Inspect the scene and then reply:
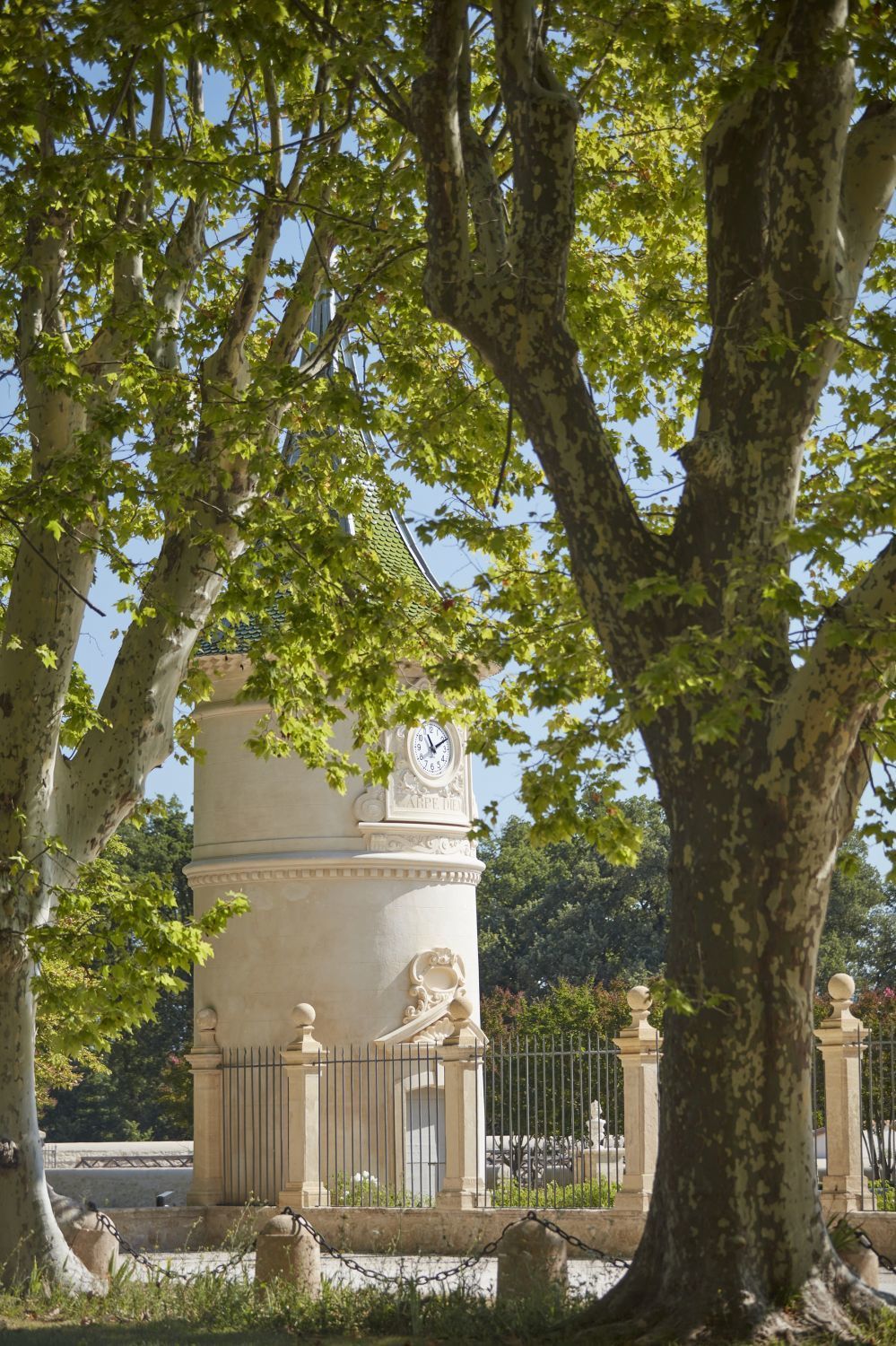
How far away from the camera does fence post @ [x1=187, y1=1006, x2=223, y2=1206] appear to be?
75.7 feet

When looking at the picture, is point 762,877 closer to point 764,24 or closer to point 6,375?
point 764,24

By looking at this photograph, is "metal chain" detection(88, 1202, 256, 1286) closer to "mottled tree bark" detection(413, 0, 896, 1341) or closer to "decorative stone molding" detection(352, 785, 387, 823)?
"mottled tree bark" detection(413, 0, 896, 1341)

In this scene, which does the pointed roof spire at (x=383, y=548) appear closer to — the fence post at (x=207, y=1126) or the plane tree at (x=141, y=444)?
the fence post at (x=207, y=1126)

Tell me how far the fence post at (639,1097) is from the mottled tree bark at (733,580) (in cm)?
872

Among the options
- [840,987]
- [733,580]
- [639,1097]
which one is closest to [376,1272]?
[639,1097]

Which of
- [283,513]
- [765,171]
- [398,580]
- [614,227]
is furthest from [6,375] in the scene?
[765,171]

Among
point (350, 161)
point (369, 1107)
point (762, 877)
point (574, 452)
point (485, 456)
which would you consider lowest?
point (369, 1107)

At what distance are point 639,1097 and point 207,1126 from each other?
787 centimetres

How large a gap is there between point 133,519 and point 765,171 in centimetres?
687

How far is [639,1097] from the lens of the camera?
58.4 ft

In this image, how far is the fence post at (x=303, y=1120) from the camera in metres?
20.8

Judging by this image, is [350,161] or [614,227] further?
[614,227]

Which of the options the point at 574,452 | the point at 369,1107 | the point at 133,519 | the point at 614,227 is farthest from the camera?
the point at 369,1107

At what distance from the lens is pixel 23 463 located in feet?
52.4
